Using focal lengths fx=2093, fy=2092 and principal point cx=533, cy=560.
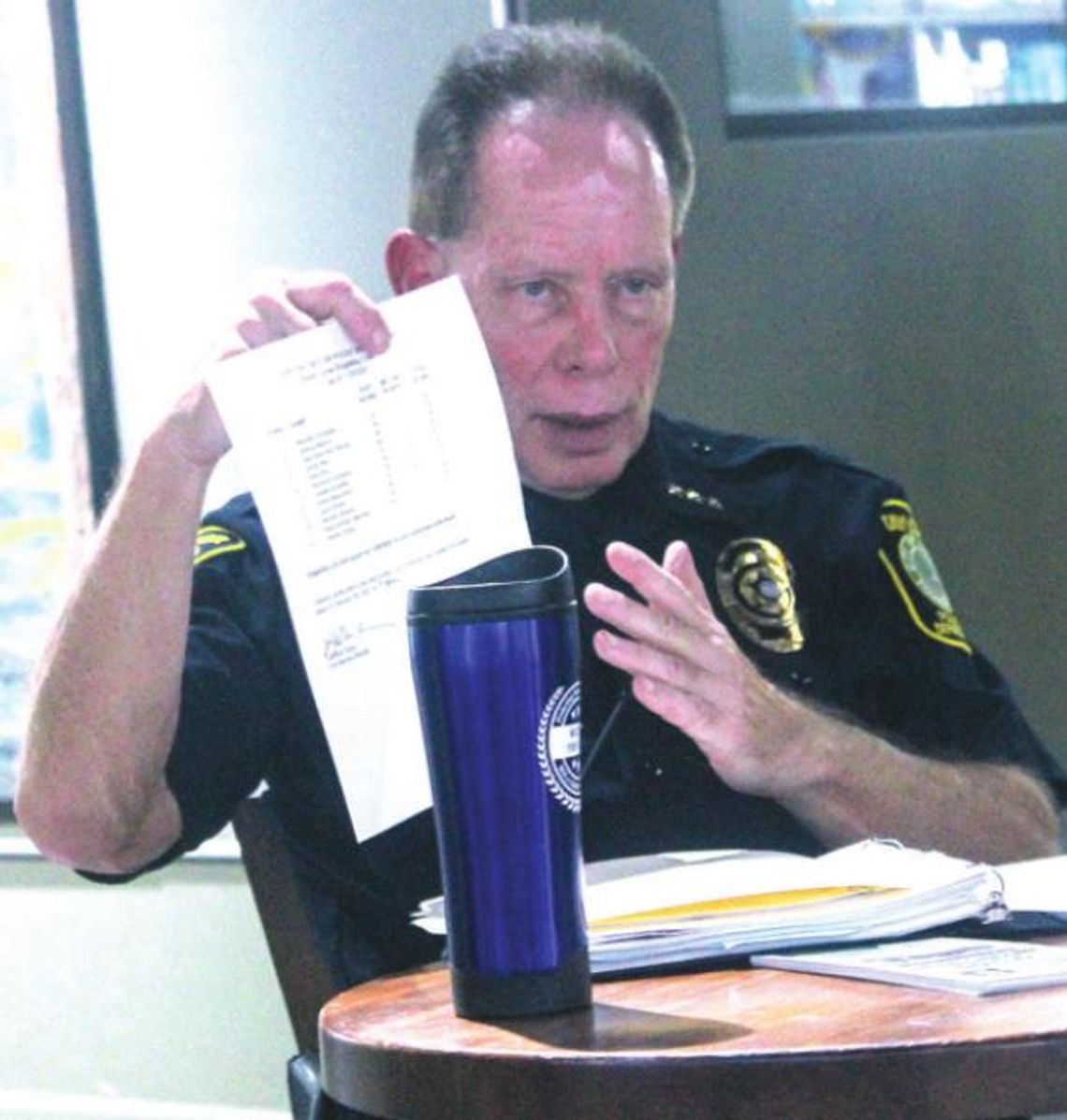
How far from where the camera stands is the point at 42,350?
9.41ft

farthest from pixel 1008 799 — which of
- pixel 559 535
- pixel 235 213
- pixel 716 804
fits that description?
pixel 235 213

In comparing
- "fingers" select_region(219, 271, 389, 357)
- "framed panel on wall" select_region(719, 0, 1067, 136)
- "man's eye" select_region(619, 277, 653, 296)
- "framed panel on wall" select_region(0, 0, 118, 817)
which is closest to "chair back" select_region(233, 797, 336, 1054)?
"fingers" select_region(219, 271, 389, 357)

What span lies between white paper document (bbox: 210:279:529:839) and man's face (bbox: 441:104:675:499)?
0.38m

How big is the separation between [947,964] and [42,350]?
6.90ft

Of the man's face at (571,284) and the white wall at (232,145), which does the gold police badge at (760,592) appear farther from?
the white wall at (232,145)

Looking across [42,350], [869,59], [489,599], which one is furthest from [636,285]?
[42,350]

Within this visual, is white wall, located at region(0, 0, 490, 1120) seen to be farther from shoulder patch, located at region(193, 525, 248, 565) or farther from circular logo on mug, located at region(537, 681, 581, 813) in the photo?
circular logo on mug, located at region(537, 681, 581, 813)

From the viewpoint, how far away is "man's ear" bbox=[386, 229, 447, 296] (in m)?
1.81

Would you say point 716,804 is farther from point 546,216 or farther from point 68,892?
point 68,892

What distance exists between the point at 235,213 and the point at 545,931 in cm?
187

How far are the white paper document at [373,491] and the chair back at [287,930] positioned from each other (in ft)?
0.74

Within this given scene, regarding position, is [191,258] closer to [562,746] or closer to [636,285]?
[636,285]

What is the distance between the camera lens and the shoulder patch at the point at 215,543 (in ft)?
5.32

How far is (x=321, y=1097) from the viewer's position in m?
1.31
